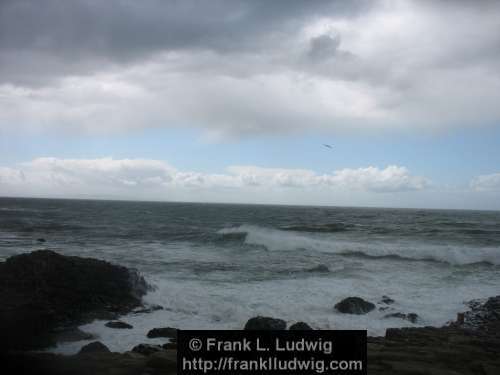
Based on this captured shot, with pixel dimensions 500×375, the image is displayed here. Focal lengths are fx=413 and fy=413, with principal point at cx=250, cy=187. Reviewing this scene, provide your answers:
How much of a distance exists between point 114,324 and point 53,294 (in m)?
2.79

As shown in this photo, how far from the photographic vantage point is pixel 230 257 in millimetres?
25156

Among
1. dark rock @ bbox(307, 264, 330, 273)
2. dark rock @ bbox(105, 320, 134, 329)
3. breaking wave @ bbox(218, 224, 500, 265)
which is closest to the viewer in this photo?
dark rock @ bbox(105, 320, 134, 329)

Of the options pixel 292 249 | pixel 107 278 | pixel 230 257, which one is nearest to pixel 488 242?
pixel 292 249

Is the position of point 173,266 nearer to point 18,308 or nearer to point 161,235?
point 18,308

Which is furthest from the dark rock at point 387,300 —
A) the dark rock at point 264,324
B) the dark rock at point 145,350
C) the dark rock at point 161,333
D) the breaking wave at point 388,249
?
the breaking wave at point 388,249

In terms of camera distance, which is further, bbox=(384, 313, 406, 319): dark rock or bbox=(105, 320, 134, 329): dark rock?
bbox=(384, 313, 406, 319): dark rock

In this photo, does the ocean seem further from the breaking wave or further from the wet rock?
the wet rock

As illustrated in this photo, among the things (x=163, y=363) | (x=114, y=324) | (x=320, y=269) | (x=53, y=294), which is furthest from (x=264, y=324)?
(x=320, y=269)

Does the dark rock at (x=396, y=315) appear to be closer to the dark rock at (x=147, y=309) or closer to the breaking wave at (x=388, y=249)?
the dark rock at (x=147, y=309)

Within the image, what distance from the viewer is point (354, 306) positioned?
45.5 feet

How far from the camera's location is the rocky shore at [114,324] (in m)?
7.25

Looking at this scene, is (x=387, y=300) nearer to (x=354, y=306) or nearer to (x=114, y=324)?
(x=354, y=306)

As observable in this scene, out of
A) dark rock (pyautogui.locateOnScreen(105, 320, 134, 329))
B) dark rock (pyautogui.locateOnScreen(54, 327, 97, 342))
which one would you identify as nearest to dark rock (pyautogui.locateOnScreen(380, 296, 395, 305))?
dark rock (pyautogui.locateOnScreen(105, 320, 134, 329))

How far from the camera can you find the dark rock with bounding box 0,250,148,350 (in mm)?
10633
